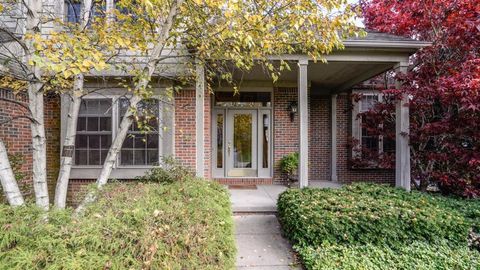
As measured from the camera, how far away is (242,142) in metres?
7.98

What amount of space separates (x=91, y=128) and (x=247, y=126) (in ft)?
13.3

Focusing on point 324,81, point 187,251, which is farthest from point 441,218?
point 324,81

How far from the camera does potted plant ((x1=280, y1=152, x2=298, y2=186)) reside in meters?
7.45

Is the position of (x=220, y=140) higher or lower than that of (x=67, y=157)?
higher

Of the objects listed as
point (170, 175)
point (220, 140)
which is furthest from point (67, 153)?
point (220, 140)

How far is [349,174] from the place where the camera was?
8258mm

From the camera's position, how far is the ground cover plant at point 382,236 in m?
3.46

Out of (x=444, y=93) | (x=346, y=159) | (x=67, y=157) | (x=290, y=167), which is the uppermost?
(x=444, y=93)

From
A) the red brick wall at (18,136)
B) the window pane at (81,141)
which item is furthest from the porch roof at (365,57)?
the red brick wall at (18,136)

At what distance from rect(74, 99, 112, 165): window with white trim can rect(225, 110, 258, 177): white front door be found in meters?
3.29

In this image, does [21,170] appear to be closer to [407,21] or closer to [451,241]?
[451,241]

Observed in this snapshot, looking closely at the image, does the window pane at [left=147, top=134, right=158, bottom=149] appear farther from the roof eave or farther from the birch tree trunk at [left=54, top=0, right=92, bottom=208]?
the roof eave

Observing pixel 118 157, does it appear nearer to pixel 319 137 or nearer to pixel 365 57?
pixel 365 57

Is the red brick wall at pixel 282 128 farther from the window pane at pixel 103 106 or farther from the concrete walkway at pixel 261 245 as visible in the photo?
the window pane at pixel 103 106
